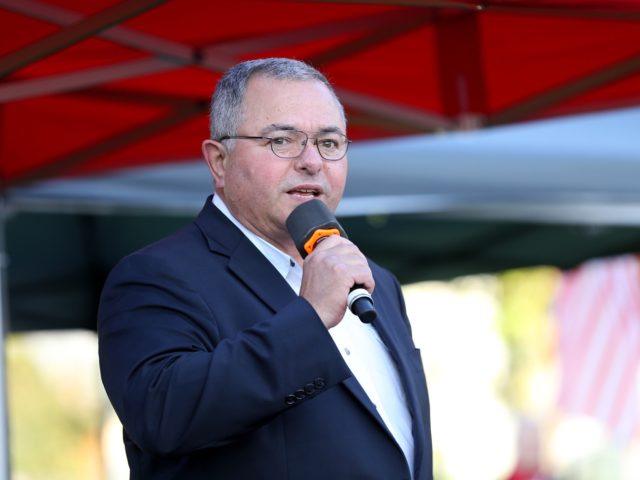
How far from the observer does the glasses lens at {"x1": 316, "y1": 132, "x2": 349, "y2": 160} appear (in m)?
2.31

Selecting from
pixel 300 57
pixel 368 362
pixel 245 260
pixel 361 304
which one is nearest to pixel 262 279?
pixel 245 260

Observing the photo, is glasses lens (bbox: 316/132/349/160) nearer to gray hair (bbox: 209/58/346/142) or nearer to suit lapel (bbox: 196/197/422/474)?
gray hair (bbox: 209/58/346/142)

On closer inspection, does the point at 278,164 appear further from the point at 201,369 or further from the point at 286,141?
the point at 201,369

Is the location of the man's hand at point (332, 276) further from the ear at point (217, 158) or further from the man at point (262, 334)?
the ear at point (217, 158)

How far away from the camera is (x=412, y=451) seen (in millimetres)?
2346

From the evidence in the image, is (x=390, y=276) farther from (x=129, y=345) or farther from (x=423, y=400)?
(x=129, y=345)

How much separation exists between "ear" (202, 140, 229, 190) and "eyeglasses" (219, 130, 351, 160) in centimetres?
8

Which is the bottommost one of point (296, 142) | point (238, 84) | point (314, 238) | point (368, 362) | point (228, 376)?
point (228, 376)

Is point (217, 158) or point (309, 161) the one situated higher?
point (217, 158)

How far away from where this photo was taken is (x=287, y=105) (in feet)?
7.60

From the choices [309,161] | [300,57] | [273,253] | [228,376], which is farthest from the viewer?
[300,57]

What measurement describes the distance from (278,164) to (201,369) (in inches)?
20.6

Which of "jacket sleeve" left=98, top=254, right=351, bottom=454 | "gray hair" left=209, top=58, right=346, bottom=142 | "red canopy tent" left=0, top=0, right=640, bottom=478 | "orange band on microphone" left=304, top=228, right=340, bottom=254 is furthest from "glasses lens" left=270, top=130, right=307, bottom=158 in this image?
"red canopy tent" left=0, top=0, right=640, bottom=478

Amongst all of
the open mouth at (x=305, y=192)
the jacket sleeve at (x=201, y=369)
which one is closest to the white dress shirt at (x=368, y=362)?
the open mouth at (x=305, y=192)
